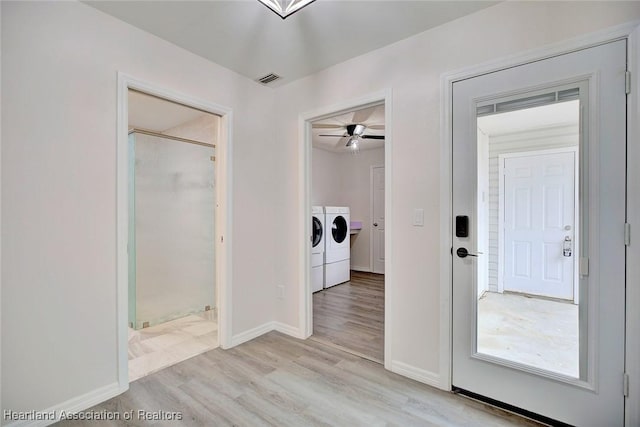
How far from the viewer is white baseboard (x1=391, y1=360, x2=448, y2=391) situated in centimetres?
198

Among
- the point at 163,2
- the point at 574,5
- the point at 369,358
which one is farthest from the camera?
the point at 369,358

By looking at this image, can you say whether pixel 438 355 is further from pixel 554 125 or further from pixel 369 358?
pixel 554 125

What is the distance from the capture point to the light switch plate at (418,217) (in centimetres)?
206

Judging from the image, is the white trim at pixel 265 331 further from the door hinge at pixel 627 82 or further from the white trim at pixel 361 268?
the white trim at pixel 361 268

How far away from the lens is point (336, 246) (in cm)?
486

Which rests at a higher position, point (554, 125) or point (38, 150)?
point (554, 125)

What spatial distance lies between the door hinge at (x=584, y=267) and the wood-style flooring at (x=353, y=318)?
1482 mm

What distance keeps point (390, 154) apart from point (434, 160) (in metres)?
0.34

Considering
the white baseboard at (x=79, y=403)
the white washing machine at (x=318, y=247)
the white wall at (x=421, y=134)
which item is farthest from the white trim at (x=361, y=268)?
the white baseboard at (x=79, y=403)

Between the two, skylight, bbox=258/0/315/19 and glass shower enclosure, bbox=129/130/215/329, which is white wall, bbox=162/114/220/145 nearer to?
glass shower enclosure, bbox=129/130/215/329

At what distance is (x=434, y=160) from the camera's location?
6.57 ft

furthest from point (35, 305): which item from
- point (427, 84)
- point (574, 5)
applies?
point (574, 5)

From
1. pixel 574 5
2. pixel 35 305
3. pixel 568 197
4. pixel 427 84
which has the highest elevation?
pixel 574 5

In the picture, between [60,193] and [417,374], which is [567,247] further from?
[60,193]
